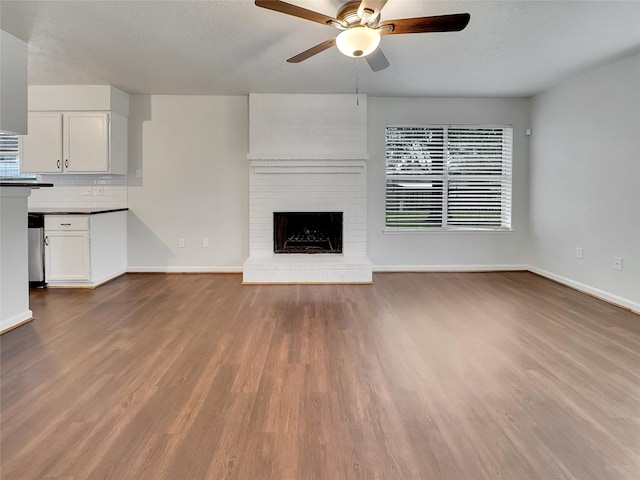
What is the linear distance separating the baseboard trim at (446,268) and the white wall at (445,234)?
0.01 metres

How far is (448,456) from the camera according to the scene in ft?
5.20

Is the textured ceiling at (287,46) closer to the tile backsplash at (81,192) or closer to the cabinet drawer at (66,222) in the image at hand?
the tile backsplash at (81,192)

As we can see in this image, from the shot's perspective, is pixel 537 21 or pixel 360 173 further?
pixel 360 173

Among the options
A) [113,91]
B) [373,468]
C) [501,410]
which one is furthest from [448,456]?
[113,91]

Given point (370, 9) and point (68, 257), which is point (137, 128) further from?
point (370, 9)

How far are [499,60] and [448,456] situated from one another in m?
3.75

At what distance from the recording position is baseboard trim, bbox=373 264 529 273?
5559mm

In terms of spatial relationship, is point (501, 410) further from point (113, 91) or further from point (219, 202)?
point (113, 91)

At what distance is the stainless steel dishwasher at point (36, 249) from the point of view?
4.45 metres

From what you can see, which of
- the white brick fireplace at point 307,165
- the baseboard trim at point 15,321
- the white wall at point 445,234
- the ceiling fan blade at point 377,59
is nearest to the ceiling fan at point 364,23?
the ceiling fan blade at point 377,59

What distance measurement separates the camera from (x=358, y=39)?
248 cm

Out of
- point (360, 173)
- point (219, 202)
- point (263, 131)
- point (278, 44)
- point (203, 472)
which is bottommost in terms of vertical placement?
point (203, 472)

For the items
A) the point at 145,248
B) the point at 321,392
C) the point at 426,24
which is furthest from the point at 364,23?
the point at 145,248

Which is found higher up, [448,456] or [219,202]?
[219,202]
